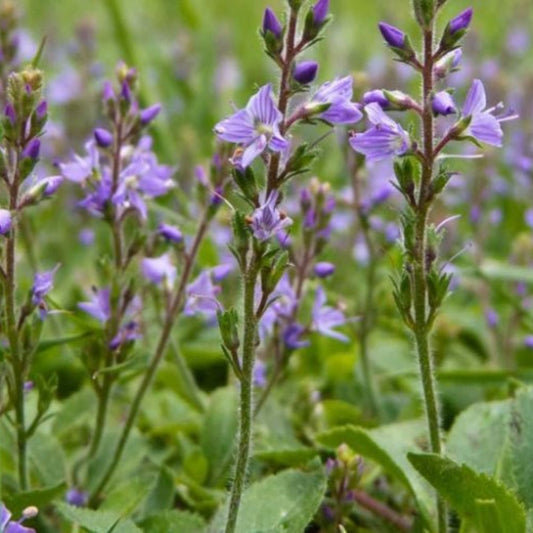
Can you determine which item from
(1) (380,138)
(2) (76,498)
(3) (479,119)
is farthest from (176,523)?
(3) (479,119)

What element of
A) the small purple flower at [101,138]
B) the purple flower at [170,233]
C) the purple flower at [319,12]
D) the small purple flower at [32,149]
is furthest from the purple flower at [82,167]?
the purple flower at [319,12]

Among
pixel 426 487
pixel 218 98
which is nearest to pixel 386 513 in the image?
pixel 426 487

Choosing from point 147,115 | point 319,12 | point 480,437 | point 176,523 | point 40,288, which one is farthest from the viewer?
point 147,115

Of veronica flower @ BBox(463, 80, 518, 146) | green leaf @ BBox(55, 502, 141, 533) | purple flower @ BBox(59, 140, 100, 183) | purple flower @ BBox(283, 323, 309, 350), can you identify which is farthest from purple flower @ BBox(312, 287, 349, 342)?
veronica flower @ BBox(463, 80, 518, 146)

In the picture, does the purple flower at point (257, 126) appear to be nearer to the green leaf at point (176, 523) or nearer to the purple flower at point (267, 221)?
the purple flower at point (267, 221)

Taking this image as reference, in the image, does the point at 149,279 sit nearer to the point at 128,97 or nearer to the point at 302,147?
the point at 128,97

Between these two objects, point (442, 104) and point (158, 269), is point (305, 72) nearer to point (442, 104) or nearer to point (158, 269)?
point (442, 104)
